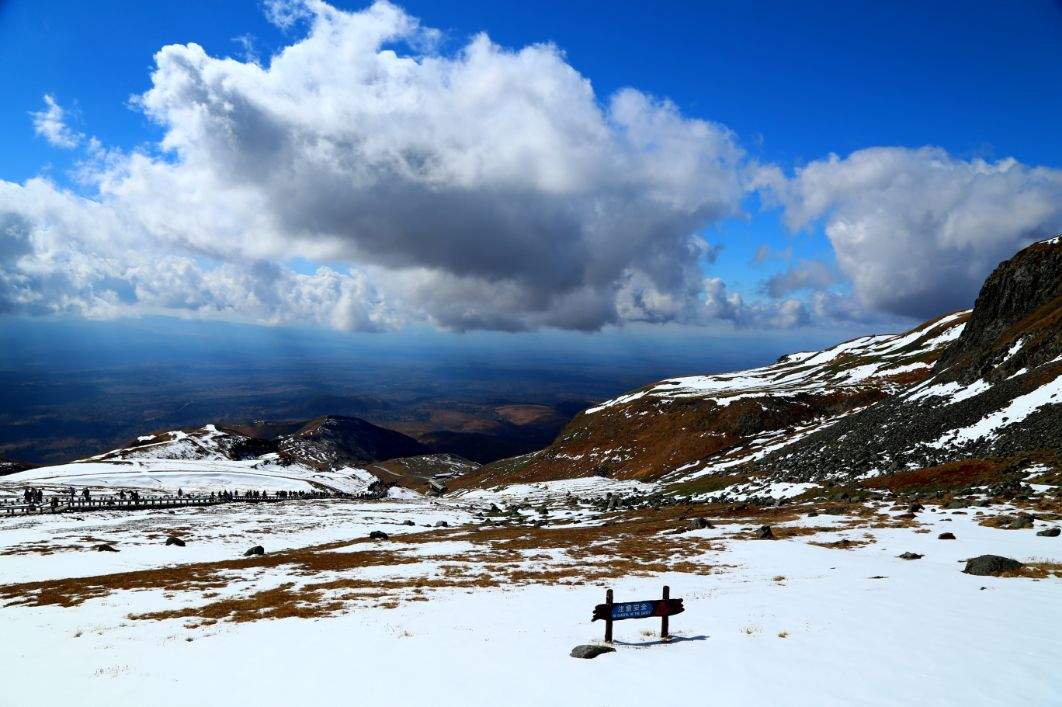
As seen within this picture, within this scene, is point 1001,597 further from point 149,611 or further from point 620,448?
point 620,448

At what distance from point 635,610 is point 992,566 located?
18.5 metres

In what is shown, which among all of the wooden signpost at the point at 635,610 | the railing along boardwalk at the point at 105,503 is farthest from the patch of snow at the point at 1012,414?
the railing along boardwalk at the point at 105,503

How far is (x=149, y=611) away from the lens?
25.1m

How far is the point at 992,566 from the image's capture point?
23.2 m

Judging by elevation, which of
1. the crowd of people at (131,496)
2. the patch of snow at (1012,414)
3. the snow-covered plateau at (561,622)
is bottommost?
the crowd of people at (131,496)

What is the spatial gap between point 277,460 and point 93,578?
168 metres

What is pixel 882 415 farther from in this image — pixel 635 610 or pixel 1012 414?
pixel 635 610

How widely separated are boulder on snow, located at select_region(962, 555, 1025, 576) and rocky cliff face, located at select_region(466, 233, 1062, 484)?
35.2 metres

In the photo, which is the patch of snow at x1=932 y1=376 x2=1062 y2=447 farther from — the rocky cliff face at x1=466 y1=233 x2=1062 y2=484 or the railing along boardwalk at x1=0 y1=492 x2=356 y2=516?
the railing along boardwalk at x1=0 y1=492 x2=356 y2=516

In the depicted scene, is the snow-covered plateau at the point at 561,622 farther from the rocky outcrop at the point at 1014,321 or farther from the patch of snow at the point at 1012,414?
the rocky outcrop at the point at 1014,321

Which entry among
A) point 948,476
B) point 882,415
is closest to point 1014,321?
point 882,415

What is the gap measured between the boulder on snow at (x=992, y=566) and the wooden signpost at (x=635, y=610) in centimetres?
1665

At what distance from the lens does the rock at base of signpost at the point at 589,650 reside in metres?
15.0

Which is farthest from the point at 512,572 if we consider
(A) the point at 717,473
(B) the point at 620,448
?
(B) the point at 620,448
